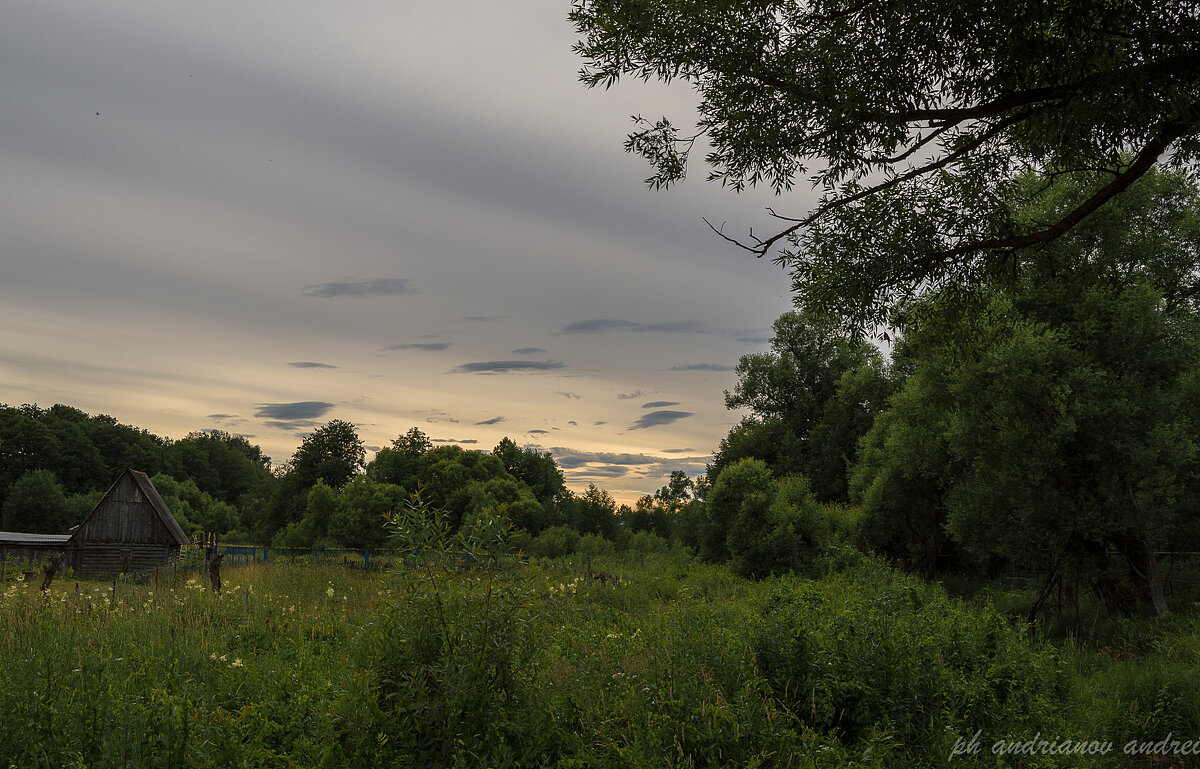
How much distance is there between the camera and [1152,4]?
726 cm

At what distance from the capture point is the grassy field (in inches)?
199

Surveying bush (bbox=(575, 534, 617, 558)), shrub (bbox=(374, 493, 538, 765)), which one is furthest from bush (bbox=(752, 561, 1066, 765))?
bush (bbox=(575, 534, 617, 558))

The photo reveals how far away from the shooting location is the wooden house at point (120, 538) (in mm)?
31812

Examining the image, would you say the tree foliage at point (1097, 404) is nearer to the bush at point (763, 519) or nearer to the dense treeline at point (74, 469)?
the bush at point (763, 519)

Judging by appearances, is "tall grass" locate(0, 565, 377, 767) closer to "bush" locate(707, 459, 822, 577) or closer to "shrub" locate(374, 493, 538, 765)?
"shrub" locate(374, 493, 538, 765)

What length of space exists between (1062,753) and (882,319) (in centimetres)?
504

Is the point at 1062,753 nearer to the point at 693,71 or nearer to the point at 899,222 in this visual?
the point at 899,222

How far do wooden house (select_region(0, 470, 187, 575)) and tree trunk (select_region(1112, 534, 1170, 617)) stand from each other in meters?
34.8

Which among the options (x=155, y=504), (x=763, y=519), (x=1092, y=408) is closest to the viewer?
(x=1092, y=408)

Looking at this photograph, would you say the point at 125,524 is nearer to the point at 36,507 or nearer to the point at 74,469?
the point at 36,507

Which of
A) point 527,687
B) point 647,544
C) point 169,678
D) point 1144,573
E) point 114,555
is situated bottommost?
point 647,544

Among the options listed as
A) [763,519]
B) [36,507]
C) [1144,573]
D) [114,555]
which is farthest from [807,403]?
[36,507]

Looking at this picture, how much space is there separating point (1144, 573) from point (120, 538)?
37780 millimetres

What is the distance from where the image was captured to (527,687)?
5477 mm
